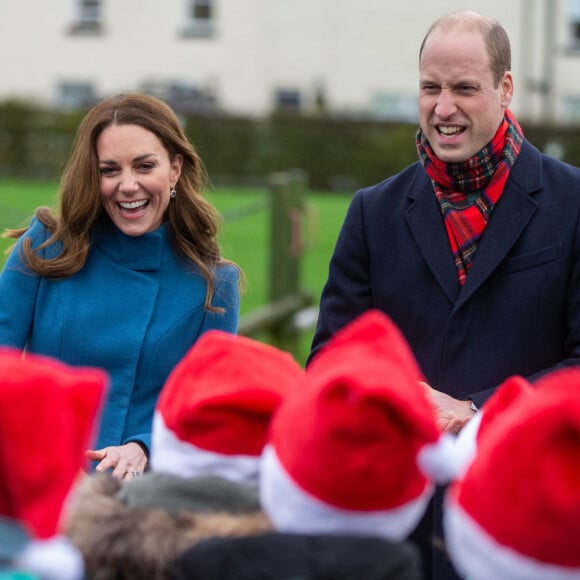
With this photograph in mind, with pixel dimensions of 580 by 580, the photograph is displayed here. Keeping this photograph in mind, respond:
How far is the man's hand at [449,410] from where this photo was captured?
3.01m

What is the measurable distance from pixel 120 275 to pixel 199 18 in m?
28.9

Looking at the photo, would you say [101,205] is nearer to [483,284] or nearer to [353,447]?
[483,284]

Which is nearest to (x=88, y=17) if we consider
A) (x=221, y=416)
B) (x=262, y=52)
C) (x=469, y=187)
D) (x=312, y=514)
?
(x=262, y=52)

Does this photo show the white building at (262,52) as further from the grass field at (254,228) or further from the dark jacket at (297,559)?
the dark jacket at (297,559)

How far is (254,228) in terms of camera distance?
18281 millimetres

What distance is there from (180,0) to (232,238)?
1602 centimetres

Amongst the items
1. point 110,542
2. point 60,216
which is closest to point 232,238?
point 60,216

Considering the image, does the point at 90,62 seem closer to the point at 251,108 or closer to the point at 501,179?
the point at 251,108

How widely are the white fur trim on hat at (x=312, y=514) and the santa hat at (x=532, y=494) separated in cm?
12

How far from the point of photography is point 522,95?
2991 centimetres

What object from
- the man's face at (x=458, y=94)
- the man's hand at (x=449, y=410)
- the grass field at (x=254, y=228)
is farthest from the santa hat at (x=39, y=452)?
the grass field at (x=254, y=228)

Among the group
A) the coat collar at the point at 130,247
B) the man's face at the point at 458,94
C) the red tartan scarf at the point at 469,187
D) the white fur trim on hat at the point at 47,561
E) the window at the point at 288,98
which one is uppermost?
the man's face at the point at 458,94

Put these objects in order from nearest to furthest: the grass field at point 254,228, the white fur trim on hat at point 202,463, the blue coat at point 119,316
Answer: the white fur trim on hat at point 202,463 < the blue coat at point 119,316 < the grass field at point 254,228

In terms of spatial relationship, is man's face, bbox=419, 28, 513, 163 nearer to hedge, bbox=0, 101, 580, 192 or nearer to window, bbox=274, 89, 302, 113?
hedge, bbox=0, 101, 580, 192
